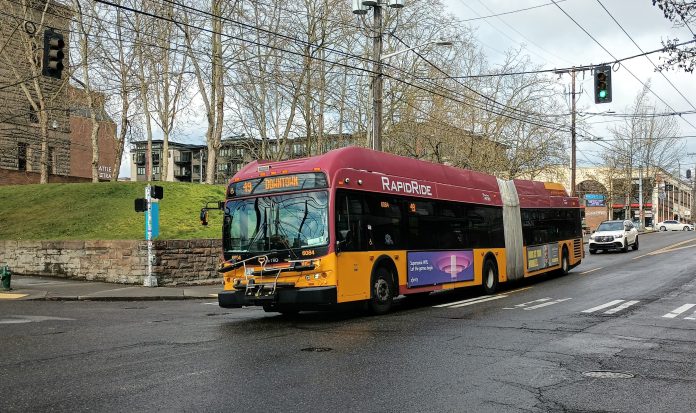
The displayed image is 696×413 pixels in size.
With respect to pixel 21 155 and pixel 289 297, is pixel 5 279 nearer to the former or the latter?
pixel 289 297

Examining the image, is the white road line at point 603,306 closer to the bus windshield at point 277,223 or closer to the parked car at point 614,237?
the bus windshield at point 277,223

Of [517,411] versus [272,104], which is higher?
[272,104]

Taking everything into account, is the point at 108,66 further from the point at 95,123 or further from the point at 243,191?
the point at 243,191

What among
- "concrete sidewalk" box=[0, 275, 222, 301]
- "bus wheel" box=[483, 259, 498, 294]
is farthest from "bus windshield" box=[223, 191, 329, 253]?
"bus wheel" box=[483, 259, 498, 294]

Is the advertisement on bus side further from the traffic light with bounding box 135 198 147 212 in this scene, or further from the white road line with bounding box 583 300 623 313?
the traffic light with bounding box 135 198 147 212

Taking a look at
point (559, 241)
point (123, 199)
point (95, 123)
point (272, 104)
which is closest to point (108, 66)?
point (95, 123)

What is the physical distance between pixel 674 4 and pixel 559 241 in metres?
14.2

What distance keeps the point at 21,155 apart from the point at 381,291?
42.3 metres

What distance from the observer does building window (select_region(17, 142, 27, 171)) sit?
43375 mm

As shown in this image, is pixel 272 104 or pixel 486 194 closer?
pixel 486 194

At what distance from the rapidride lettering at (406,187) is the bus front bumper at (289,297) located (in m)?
3.06

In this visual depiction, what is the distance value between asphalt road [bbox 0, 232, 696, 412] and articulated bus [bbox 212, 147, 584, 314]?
0.68 metres

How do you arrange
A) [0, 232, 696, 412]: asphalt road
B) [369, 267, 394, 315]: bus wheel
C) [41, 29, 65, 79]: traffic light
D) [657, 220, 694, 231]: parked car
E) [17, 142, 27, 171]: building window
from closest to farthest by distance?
[0, 232, 696, 412]: asphalt road
[369, 267, 394, 315]: bus wheel
[41, 29, 65, 79]: traffic light
[17, 142, 27, 171]: building window
[657, 220, 694, 231]: parked car

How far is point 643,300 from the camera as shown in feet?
50.4
